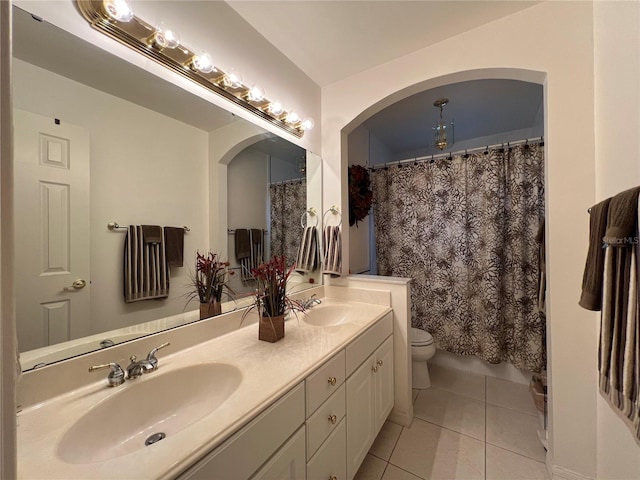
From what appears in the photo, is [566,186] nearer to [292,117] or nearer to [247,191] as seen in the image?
[292,117]

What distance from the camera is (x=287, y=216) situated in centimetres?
186

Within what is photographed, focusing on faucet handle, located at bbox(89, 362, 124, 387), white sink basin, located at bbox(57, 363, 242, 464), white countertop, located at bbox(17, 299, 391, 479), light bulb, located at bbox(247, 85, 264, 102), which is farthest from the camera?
light bulb, located at bbox(247, 85, 264, 102)

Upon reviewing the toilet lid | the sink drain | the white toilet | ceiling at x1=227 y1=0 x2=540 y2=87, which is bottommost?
the white toilet

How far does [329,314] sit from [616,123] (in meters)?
1.71

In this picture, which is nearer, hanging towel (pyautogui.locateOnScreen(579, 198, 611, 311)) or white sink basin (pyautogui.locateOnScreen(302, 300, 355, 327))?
hanging towel (pyautogui.locateOnScreen(579, 198, 611, 311))

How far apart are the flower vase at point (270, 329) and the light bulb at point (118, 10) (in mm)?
1285

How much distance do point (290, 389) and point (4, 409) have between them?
0.66m

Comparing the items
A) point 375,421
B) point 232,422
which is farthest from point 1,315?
point 375,421

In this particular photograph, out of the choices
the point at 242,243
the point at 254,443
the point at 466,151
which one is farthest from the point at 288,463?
the point at 466,151

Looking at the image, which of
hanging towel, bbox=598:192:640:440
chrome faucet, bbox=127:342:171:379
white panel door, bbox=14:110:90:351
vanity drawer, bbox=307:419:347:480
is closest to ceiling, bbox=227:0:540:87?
white panel door, bbox=14:110:90:351

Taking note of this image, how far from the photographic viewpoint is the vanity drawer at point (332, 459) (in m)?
0.92

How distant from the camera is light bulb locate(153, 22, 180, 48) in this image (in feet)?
3.25

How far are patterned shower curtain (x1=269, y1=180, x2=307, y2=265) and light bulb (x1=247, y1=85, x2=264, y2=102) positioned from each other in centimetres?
52

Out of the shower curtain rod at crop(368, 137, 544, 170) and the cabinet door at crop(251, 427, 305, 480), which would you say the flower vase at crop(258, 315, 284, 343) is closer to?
the cabinet door at crop(251, 427, 305, 480)
